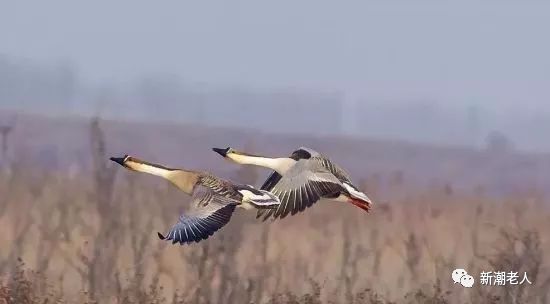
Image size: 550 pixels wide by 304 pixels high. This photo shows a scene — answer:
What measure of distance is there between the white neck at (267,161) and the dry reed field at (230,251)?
1.85 m

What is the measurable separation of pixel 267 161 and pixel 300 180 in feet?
0.73

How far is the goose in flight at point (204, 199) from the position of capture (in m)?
6.04

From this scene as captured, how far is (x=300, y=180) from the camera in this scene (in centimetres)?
676

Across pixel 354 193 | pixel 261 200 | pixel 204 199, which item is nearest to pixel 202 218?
pixel 204 199

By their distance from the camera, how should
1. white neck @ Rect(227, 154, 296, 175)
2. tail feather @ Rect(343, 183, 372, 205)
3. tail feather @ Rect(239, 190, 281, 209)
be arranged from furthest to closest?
1. tail feather @ Rect(343, 183, 372, 205)
2. white neck @ Rect(227, 154, 296, 175)
3. tail feather @ Rect(239, 190, 281, 209)

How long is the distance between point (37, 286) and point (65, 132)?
13770 mm

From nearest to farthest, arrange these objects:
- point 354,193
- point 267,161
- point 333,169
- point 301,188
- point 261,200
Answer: point 261,200
point 301,188
point 267,161
point 354,193
point 333,169

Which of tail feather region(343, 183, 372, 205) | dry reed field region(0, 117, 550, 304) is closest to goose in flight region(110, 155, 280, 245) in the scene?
tail feather region(343, 183, 372, 205)

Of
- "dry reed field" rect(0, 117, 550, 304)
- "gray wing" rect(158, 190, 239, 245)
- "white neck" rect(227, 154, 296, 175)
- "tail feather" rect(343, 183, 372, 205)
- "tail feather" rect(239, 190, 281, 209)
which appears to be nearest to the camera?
"gray wing" rect(158, 190, 239, 245)

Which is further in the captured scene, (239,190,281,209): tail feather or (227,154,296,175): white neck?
(227,154,296,175): white neck

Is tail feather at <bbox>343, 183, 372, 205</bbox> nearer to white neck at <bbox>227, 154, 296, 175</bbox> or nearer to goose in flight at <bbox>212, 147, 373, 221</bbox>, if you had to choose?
goose in flight at <bbox>212, 147, 373, 221</bbox>

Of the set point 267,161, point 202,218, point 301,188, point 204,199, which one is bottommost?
point 202,218

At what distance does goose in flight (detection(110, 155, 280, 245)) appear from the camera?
238 inches

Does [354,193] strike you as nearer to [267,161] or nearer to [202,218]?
[267,161]
